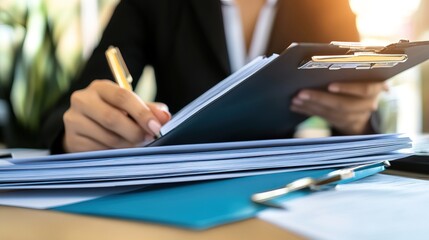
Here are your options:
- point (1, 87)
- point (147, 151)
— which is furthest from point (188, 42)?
point (1, 87)

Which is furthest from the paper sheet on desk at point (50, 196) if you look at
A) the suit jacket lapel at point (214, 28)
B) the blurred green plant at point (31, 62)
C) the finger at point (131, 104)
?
the blurred green plant at point (31, 62)

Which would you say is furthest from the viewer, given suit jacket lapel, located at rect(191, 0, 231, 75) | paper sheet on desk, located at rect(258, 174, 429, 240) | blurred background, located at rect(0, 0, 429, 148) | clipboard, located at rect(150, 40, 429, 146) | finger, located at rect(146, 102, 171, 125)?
blurred background, located at rect(0, 0, 429, 148)

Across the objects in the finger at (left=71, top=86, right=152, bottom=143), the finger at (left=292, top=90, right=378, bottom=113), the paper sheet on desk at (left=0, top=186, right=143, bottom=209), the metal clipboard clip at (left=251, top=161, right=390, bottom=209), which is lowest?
the paper sheet on desk at (left=0, top=186, right=143, bottom=209)

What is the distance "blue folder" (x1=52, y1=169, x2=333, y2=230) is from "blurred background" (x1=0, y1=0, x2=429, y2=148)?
1.02 m

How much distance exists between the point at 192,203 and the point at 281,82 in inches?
6.6

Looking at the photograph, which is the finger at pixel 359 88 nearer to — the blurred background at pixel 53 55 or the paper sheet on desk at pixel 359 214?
the paper sheet on desk at pixel 359 214

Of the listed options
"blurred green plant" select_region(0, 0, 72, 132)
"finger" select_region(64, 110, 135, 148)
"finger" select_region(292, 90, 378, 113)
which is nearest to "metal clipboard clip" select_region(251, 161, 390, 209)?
"finger" select_region(292, 90, 378, 113)

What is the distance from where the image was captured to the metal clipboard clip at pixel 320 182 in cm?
25

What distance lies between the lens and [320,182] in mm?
278

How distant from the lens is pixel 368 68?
416 mm

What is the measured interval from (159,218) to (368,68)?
0.27 m

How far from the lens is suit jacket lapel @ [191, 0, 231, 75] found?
89cm

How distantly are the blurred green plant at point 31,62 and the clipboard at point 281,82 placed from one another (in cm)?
121

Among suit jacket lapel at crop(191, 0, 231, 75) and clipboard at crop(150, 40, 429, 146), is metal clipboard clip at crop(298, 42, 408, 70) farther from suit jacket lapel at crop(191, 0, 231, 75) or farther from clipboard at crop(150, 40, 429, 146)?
suit jacket lapel at crop(191, 0, 231, 75)
